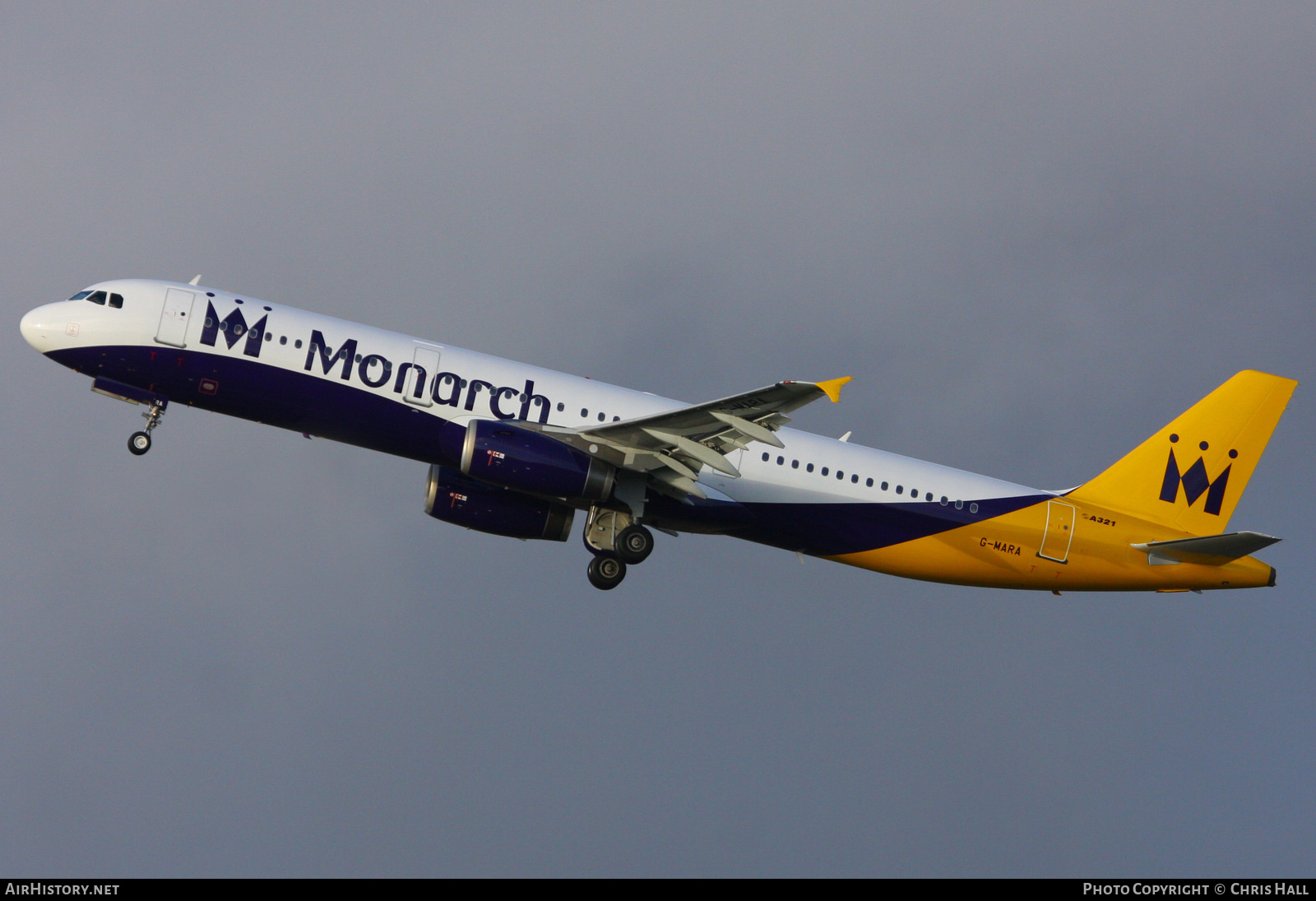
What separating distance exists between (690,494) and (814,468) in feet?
11.4

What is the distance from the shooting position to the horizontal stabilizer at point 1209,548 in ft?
115

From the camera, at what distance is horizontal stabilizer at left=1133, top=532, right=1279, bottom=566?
35.1m

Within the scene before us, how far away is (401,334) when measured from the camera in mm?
A: 34781

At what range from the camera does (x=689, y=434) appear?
108ft

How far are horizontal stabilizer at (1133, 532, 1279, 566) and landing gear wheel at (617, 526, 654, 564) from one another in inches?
543

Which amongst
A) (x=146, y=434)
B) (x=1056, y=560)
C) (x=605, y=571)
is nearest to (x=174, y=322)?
(x=146, y=434)

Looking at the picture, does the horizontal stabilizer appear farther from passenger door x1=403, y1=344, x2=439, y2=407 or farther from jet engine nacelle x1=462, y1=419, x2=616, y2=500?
passenger door x1=403, y1=344, x2=439, y2=407

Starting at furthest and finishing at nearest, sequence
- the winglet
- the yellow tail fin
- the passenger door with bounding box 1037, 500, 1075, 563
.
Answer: the yellow tail fin < the passenger door with bounding box 1037, 500, 1075, 563 < the winglet

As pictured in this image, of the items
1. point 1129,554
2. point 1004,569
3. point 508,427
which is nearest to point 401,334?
point 508,427

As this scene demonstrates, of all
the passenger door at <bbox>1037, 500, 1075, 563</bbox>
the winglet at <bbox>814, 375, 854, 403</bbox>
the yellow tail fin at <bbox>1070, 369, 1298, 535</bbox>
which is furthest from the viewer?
the yellow tail fin at <bbox>1070, 369, 1298, 535</bbox>

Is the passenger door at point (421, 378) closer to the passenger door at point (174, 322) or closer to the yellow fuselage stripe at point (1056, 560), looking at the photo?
the passenger door at point (174, 322)

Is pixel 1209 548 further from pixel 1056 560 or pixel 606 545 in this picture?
pixel 606 545

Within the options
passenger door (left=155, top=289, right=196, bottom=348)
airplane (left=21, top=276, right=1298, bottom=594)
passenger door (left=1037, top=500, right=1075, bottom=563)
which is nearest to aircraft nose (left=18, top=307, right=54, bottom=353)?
airplane (left=21, top=276, right=1298, bottom=594)

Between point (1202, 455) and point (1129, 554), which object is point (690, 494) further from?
point (1202, 455)
